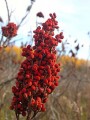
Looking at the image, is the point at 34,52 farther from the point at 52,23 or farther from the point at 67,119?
the point at 67,119

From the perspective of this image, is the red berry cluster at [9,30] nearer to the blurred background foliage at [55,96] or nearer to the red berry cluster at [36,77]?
the blurred background foliage at [55,96]

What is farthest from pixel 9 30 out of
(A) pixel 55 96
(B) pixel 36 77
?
(A) pixel 55 96

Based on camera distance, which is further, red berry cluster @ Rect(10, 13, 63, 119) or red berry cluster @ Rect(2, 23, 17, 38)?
red berry cluster @ Rect(2, 23, 17, 38)

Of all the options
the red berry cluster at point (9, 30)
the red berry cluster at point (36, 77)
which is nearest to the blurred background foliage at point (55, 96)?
the red berry cluster at point (9, 30)

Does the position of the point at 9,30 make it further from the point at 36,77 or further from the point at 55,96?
the point at 55,96

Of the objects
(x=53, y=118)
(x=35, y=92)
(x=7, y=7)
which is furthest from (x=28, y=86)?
(x=53, y=118)

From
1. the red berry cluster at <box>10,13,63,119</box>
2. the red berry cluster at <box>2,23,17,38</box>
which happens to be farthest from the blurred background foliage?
the red berry cluster at <box>10,13,63,119</box>

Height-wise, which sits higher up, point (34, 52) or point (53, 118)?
point (34, 52)

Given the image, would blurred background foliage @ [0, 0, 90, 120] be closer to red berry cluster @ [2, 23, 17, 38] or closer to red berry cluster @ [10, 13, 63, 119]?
red berry cluster @ [2, 23, 17, 38]
